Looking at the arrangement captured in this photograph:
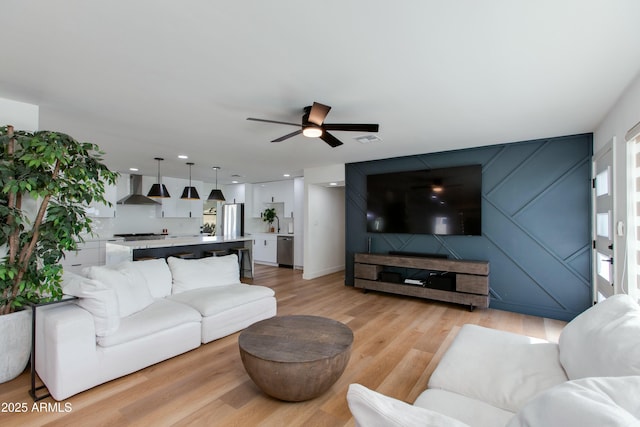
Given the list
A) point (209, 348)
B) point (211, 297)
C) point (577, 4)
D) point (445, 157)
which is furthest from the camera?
point (445, 157)

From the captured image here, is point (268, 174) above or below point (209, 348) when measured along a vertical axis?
above

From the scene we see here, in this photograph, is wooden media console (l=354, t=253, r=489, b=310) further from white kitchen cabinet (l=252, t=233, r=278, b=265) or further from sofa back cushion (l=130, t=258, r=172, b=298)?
white kitchen cabinet (l=252, t=233, r=278, b=265)

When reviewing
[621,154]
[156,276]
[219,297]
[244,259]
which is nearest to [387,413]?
[219,297]

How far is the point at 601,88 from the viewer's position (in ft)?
8.05

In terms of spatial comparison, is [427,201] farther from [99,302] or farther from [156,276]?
[99,302]

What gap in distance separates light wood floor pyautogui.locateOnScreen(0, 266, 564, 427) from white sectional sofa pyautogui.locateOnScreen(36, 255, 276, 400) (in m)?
Result: 0.12

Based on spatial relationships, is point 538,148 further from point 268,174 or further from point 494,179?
point 268,174

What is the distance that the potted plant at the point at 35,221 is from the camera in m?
2.23

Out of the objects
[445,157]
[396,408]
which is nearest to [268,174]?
[445,157]

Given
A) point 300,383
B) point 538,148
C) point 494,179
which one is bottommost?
point 300,383

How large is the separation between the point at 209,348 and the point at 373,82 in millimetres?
2900

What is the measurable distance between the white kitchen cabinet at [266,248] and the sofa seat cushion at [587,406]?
24.1ft

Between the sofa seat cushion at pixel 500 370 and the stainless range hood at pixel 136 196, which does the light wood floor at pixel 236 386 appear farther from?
the stainless range hood at pixel 136 196

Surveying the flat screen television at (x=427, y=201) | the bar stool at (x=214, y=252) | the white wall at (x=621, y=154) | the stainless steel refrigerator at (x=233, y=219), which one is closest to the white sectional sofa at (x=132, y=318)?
the bar stool at (x=214, y=252)
